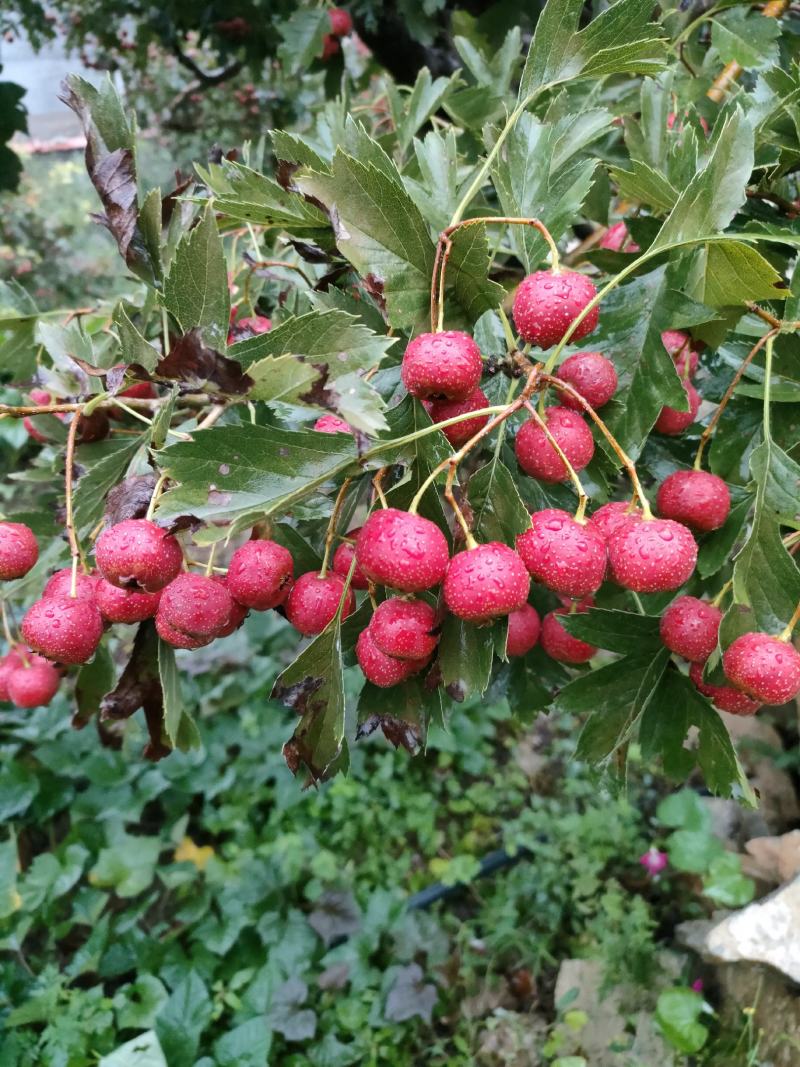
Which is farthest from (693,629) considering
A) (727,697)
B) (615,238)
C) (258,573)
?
(615,238)

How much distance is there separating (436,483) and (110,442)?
472mm

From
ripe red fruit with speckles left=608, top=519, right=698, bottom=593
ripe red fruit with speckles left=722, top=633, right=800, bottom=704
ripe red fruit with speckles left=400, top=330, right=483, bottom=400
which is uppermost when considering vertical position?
ripe red fruit with speckles left=400, top=330, right=483, bottom=400

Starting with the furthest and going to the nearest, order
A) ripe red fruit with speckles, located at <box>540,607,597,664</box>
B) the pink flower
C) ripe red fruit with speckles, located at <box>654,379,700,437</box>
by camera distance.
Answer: the pink flower, ripe red fruit with speckles, located at <box>540,607,597,664</box>, ripe red fruit with speckles, located at <box>654,379,700,437</box>

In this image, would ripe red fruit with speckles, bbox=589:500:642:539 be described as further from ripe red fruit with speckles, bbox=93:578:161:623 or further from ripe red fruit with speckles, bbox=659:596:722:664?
Result: ripe red fruit with speckles, bbox=93:578:161:623

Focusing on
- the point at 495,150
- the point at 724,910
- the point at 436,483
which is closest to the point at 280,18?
the point at 495,150

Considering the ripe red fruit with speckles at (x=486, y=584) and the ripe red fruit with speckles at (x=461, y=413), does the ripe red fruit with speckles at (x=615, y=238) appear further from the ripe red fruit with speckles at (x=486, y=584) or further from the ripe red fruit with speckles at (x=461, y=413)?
the ripe red fruit with speckles at (x=486, y=584)

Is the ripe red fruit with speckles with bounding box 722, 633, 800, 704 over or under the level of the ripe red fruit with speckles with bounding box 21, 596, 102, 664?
under

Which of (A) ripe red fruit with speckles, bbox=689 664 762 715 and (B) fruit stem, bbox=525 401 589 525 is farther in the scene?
(A) ripe red fruit with speckles, bbox=689 664 762 715

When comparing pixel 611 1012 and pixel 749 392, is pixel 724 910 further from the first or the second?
pixel 749 392

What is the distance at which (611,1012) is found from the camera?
1848mm

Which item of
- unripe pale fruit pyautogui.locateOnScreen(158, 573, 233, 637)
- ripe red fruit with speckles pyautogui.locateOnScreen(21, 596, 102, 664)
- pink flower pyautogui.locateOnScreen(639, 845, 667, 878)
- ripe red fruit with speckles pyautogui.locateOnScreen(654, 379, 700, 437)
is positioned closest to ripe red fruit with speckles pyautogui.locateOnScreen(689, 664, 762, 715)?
ripe red fruit with speckles pyautogui.locateOnScreen(654, 379, 700, 437)

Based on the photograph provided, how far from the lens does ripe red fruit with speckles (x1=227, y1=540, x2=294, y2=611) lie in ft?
2.23

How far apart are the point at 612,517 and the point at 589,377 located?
12 centimetres

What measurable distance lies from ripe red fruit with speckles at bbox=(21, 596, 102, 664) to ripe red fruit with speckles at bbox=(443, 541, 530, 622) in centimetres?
33
